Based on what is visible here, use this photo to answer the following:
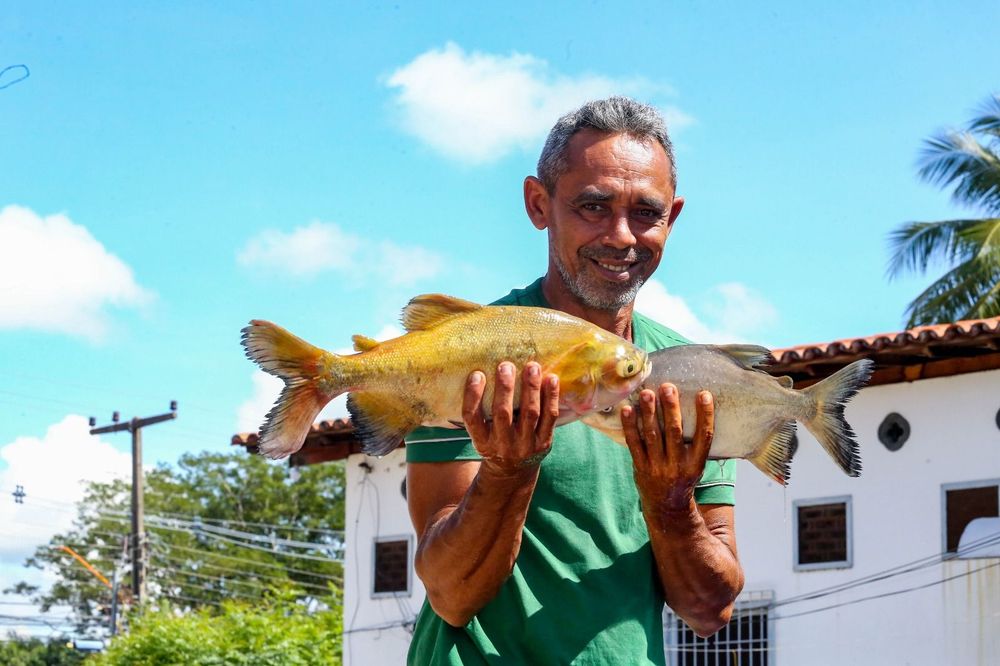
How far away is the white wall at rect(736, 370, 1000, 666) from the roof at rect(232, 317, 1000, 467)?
6.2 inches

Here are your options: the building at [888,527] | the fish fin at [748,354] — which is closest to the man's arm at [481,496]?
the fish fin at [748,354]

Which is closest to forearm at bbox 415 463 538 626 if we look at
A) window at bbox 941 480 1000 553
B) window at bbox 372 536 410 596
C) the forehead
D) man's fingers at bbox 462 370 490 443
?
man's fingers at bbox 462 370 490 443

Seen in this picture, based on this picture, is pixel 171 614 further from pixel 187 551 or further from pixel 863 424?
pixel 187 551

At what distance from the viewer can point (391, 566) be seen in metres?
18.8

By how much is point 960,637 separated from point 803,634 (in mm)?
1751

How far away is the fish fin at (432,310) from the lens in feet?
9.38

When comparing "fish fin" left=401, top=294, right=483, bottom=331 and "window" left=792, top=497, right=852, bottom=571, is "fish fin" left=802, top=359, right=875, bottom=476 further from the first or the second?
"window" left=792, top=497, right=852, bottom=571

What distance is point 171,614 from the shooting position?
896 inches

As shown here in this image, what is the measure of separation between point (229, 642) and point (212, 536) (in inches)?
1140

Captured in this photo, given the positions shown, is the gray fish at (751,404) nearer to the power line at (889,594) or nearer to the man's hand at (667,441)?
the man's hand at (667,441)

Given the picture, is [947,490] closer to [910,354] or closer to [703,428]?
[910,354]

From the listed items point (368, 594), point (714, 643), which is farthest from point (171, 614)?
point (714, 643)

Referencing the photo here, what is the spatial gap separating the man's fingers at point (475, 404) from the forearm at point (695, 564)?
1.60 feet

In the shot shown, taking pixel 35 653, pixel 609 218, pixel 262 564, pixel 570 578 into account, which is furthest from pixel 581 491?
pixel 35 653
